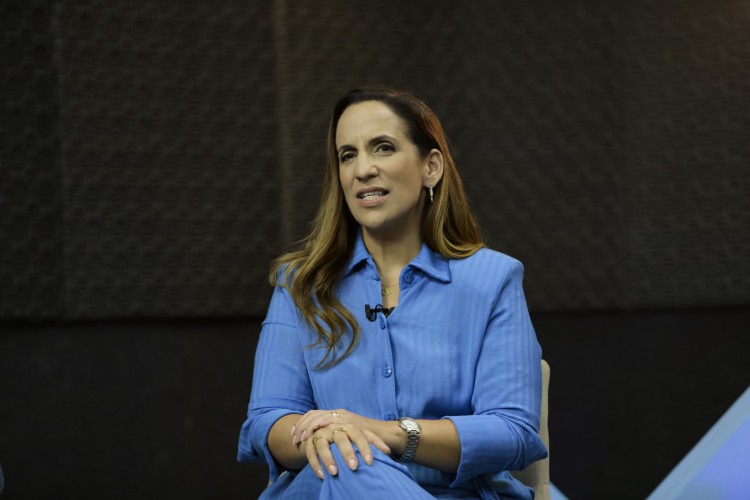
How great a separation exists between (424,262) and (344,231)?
0.68 feet

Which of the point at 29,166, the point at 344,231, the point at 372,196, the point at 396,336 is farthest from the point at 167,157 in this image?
the point at 396,336

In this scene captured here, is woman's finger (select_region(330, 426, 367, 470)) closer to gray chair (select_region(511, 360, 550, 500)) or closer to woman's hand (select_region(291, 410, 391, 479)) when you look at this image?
woman's hand (select_region(291, 410, 391, 479))

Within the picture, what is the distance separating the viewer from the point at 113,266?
106 inches

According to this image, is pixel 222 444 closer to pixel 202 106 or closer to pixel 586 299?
pixel 202 106

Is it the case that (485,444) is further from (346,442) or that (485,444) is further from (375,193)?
(375,193)

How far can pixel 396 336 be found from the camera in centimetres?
183

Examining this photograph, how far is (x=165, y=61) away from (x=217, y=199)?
443 mm

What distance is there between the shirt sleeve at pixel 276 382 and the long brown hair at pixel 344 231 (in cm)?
5

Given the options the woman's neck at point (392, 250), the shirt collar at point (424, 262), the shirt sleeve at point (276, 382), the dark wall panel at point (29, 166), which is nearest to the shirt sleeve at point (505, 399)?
the shirt collar at point (424, 262)

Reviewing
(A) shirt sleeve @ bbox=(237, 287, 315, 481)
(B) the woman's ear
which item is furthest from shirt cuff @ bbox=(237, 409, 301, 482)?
(B) the woman's ear

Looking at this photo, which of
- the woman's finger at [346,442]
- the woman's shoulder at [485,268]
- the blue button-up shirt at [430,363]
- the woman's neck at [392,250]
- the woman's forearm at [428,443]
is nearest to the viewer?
the woman's finger at [346,442]

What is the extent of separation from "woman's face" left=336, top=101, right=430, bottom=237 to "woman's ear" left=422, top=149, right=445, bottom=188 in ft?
0.11

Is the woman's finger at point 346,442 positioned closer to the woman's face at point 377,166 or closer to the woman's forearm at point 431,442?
the woman's forearm at point 431,442

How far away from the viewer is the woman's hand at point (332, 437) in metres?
1.51
